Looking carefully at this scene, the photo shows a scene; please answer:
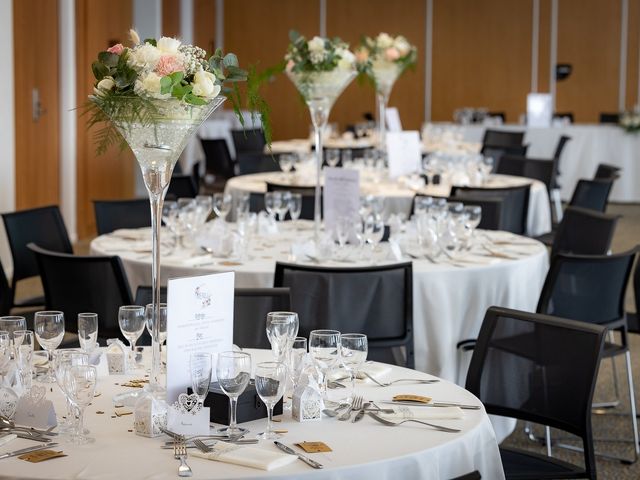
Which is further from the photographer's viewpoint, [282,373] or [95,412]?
[95,412]

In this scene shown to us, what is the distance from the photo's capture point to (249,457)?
245cm

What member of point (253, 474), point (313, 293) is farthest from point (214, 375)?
point (313, 293)

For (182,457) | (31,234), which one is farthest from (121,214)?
(182,457)

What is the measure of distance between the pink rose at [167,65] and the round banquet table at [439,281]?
208cm

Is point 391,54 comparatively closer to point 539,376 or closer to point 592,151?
point 592,151

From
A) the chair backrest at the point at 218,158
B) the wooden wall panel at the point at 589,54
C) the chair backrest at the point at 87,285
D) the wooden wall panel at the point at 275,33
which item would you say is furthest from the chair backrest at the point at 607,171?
the wooden wall panel at the point at 275,33

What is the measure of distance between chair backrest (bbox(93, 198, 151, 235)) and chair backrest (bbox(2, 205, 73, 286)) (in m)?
0.40

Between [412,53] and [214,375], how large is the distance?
824 cm

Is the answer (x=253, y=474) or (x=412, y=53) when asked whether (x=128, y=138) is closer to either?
(x=253, y=474)

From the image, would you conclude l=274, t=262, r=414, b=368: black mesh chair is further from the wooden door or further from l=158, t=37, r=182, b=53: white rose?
the wooden door

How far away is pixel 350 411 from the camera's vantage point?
2.86 m

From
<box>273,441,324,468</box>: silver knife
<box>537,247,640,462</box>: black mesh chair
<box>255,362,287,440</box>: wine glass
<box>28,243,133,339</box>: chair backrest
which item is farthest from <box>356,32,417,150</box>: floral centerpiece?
<box>273,441,324,468</box>: silver knife

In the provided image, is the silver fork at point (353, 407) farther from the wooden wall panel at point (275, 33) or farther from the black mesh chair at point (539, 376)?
the wooden wall panel at point (275, 33)

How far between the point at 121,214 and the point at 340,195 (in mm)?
1672
